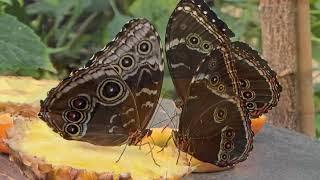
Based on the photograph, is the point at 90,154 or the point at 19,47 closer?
the point at 90,154

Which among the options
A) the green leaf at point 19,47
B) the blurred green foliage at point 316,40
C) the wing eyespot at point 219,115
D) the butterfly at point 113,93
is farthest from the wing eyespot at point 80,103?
the blurred green foliage at point 316,40

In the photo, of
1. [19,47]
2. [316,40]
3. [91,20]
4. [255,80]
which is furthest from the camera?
[91,20]

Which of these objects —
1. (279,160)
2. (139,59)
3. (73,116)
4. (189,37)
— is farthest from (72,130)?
(279,160)

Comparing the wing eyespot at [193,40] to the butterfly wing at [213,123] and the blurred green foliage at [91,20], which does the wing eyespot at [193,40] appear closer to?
the butterfly wing at [213,123]

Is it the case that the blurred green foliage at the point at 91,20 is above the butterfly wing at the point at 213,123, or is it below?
above

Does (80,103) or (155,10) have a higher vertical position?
(155,10)

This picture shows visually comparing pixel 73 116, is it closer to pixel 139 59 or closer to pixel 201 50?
pixel 139 59

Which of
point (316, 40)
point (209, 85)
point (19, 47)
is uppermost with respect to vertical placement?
point (316, 40)
